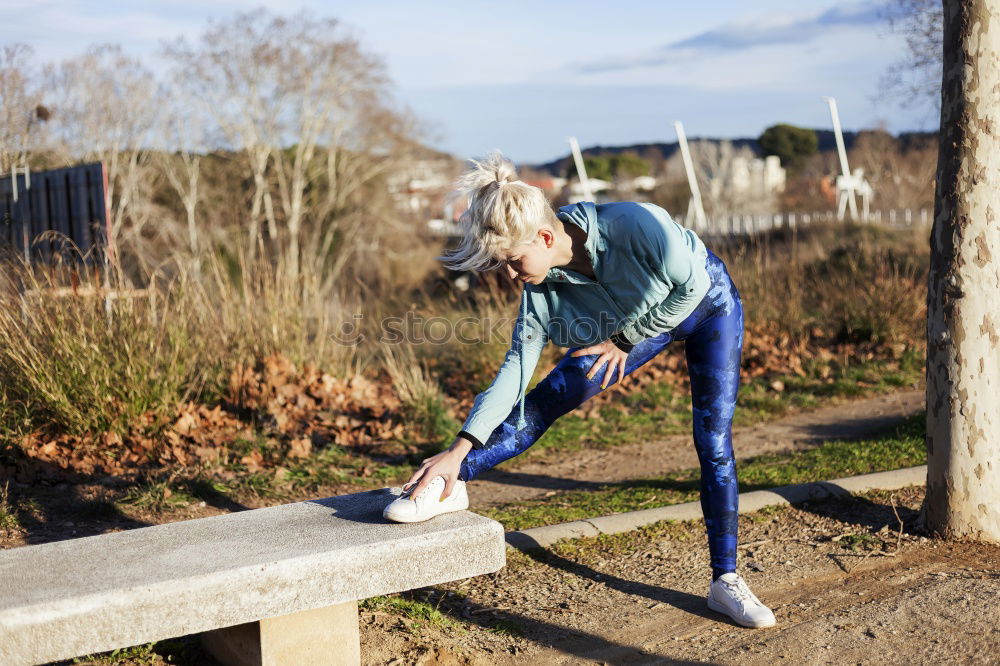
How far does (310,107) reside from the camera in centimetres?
3656

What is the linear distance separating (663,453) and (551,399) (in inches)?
126

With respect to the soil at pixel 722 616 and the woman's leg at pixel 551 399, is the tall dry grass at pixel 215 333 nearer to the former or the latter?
the soil at pixel 722 616

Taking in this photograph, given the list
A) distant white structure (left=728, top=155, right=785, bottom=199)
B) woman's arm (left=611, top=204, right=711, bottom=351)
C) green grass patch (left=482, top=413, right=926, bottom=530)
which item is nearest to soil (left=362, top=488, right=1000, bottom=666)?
green grass patch (left=482, top=413, right=926, bottom=530)

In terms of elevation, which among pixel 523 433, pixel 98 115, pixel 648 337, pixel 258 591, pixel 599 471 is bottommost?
pixel 599 471

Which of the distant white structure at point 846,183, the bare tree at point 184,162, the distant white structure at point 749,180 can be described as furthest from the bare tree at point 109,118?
the distant white structure at point 749,180

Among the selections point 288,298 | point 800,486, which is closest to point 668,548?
point 800,486

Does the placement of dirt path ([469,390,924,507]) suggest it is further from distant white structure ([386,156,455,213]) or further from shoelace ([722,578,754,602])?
distant white structure ([386,156,455,213])

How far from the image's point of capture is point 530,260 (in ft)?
9.71

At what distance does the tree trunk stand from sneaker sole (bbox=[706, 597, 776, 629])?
1277 mm

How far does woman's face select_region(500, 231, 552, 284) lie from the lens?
2914 mm

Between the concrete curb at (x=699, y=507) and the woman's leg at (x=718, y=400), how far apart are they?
0.93 meters

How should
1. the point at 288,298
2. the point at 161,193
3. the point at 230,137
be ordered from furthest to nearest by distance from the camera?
the point at 230,137 → the point at 161,193 → the point at 288,298

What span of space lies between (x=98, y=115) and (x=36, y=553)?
19.6 meters

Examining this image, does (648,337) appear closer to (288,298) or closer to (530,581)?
(530,581)
